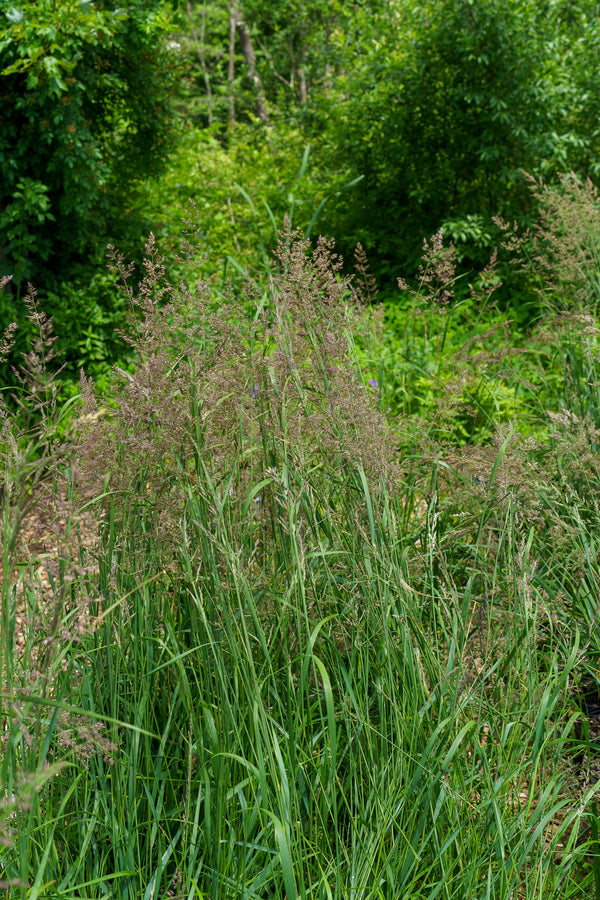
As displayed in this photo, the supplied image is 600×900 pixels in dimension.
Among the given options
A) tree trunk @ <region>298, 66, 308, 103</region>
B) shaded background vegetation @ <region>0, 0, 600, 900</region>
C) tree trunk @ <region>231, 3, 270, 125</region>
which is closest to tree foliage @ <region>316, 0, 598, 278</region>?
shaded background vegetation @ <region>0, 0, 600, 900</region>

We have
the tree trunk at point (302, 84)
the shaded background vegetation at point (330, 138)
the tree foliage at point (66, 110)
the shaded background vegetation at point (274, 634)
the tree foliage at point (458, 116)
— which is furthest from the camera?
the tree trunk at point (302, 84)

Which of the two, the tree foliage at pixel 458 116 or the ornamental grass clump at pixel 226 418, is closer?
the ornamental grass clump at pixel 226 418

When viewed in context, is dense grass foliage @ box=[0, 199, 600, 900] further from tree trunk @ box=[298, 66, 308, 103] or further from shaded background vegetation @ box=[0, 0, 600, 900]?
tree trunk @ box=[298, 66, 308, 103]

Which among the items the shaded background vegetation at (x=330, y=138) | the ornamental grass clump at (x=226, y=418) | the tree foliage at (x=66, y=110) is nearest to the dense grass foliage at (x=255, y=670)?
the ornamental grass clump at (x=226, y=418)

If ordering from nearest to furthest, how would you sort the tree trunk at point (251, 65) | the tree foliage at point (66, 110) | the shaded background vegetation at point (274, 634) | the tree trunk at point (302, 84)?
the shaded background vegetation at point (274, 634) → the tree foliage at point (66, 110) → the tree trunk at point (251, 65) → the tree trunk at point (302, 84)

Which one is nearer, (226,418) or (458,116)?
(226,418)

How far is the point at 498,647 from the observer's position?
203 cm

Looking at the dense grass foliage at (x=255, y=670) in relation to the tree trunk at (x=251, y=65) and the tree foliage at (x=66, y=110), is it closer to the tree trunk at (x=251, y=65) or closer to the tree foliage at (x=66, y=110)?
the tree foliage at (x=66, y=110)

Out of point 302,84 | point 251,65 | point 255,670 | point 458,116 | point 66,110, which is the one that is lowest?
point 255,670

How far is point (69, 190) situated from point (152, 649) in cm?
459

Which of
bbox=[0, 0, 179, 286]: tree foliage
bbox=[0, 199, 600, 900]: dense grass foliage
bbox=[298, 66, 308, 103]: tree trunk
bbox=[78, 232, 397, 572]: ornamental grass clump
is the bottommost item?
bbox=[0, 199, 600, 900]: dense grass foliage

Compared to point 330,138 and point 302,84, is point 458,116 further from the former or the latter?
point 302,84

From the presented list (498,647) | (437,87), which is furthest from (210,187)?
(498,647)

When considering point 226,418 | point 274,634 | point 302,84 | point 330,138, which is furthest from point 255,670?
point 302,84
